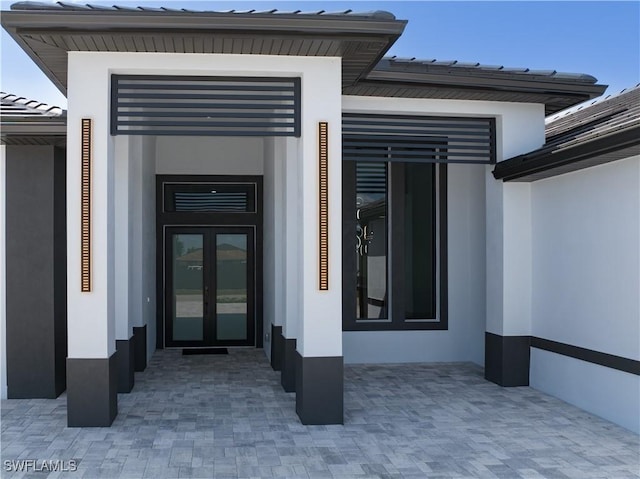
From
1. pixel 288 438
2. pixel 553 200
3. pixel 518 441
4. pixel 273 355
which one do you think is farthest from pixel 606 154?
pixel 273 355

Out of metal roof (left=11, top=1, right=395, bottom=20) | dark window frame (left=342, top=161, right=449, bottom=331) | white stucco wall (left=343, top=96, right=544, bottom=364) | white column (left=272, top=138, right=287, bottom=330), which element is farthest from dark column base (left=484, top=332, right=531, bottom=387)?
metal roof (left=11, top=1, right=395, bottom=20)

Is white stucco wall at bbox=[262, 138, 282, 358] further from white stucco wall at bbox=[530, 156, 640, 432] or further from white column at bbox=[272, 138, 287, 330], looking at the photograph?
white stucco wall at bbox=[530, 156, 640, 432]

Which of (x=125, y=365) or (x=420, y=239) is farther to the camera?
(x=420, y=239)

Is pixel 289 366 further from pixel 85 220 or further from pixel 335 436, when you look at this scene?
pixel 85 220

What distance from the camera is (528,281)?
8.48 m

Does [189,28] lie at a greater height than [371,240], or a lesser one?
greater

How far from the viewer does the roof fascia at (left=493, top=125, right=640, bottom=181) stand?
6.00 metres

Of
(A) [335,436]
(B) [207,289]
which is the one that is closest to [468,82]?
(A) [335,436]

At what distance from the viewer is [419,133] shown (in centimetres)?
845

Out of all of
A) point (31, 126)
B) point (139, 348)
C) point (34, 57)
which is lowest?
point (139, 348)

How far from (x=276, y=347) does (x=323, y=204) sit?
3.50 m

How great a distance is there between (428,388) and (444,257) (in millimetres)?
2658

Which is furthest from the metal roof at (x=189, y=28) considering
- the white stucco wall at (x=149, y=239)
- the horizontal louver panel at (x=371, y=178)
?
the horizontal louver panel at (x=371, y=178)

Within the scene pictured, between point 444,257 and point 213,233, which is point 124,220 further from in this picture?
point 444,257
